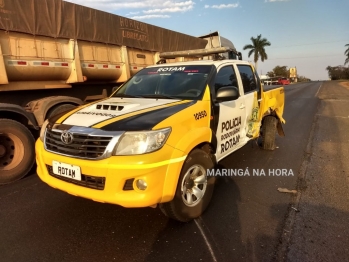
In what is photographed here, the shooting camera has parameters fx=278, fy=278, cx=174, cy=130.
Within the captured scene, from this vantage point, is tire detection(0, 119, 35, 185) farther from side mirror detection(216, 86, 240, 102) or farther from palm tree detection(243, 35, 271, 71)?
palm tree detection(243, 35, 271, 71)

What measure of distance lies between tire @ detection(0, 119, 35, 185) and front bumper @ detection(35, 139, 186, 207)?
2203mm

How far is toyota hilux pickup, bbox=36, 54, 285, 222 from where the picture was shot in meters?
2.59

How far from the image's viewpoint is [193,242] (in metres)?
2.77

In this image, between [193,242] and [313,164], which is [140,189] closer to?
[193,242]

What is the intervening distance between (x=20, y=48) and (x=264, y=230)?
455 centimetres

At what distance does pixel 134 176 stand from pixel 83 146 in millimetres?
610

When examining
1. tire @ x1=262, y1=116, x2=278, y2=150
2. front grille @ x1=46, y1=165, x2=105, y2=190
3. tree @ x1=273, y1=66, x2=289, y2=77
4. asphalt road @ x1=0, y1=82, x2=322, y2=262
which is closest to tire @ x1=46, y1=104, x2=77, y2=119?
asphalt road @ x1=0, y1=82, x2=322, y2=262

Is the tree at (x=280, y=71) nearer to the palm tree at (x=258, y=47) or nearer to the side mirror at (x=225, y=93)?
the palm tree at (x=258, y=47)

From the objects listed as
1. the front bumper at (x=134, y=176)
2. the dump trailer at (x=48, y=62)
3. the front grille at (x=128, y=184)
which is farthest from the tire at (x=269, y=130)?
the front grille at (x=128, y=184)

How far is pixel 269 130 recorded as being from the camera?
5805mm

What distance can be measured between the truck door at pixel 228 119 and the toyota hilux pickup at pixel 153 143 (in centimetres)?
1

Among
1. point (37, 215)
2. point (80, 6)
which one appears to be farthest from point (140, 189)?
point (80, 6)

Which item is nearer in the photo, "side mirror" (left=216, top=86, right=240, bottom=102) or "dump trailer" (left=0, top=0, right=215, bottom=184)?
"side mirror" (left=216, top=86, right=240, bottom=102)

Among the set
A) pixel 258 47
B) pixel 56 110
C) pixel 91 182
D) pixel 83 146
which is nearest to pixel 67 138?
pixel 83 146
